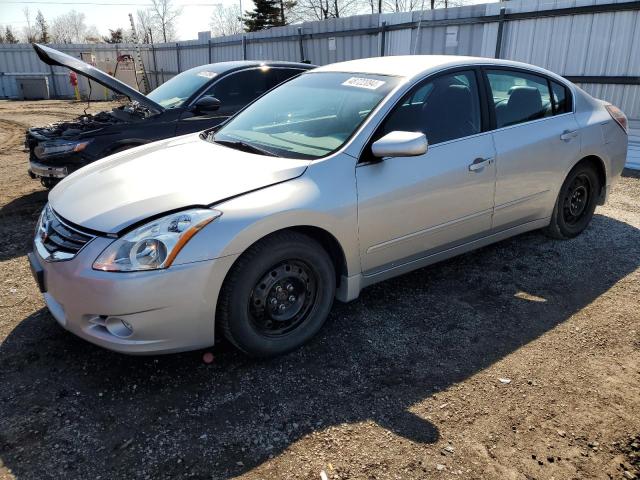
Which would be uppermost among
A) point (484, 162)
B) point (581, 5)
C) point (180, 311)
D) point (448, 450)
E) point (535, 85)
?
point (581, 5)

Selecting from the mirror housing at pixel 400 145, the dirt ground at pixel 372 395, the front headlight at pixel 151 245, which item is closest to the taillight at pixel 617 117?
the dirt ground at pixel 372 395

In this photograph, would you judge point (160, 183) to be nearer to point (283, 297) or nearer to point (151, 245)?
point (151, 245)

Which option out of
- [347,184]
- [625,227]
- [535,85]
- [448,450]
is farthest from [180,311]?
[625,227]

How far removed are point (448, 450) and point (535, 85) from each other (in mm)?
3220

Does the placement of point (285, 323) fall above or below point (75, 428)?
above

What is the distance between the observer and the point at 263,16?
40594 millimetres

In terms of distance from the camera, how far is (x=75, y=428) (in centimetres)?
249

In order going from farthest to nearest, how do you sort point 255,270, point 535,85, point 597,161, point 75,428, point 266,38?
point 266,38 → point 597,161 → point 535,85 → point 255,270 → point 75,428

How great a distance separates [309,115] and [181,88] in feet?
11.7

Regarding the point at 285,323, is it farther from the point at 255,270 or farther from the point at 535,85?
the point at 535,85

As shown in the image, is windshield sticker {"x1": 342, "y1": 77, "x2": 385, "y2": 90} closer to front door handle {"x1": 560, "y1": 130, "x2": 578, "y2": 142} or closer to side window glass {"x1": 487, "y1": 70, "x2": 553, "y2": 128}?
side window glass {"x1": 487, "y1": 70, "x2": 553, "y2": 128}

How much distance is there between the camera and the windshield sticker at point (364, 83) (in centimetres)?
351

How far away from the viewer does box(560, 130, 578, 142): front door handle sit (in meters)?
4.29

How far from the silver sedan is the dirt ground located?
0.31m
